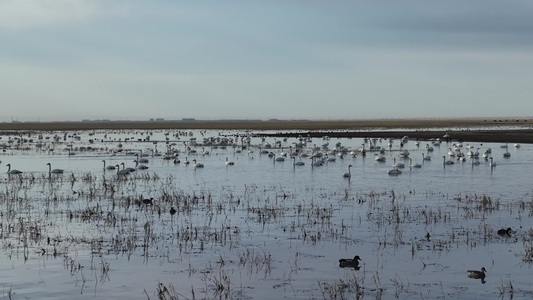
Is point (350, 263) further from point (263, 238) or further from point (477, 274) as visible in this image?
point (263, 238)

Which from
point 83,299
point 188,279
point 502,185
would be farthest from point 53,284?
point 502,185

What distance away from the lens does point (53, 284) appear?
13.0 meters

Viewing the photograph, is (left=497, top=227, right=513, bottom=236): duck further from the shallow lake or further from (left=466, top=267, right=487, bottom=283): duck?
(left=466, top=267, right=487, bottom=283): duck

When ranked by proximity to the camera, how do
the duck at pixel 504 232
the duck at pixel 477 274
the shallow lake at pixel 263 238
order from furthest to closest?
the duck at pixel 504 232, the duck at pixel 477 274, the shallow lake at pixel 263 238

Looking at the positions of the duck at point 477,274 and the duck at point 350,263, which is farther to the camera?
the duck at point 350,263

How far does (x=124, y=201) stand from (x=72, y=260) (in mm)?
9752

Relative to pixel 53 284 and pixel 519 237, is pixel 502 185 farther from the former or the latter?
pixel 53 284

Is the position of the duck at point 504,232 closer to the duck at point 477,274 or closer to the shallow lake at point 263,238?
the shallow lake at point 263,238

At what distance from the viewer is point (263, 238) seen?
17438 mm

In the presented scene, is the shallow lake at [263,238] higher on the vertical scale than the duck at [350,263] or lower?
lower

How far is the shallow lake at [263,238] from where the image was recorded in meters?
12.8

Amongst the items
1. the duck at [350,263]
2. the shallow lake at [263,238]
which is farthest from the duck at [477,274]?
the duck at [350,263]

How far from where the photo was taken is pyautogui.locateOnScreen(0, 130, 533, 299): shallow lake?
12.8 m

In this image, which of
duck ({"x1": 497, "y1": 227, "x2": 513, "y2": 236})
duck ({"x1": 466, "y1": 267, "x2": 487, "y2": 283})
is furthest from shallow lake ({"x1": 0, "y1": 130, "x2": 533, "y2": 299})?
duck ({"x1": 497, "y1": 227, "x2": 513, "y2": 236})
